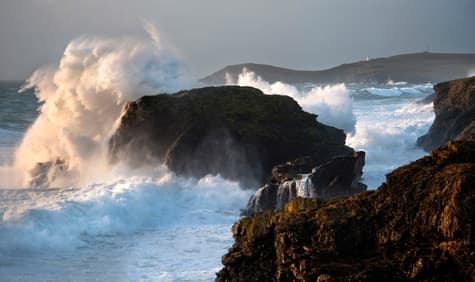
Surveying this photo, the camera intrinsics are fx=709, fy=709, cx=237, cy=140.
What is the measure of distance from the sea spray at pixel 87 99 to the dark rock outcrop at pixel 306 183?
27.4ft

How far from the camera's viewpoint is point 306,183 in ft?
61.4

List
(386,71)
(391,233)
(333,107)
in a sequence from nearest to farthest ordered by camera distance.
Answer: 1. (391,233)
2. (333,107)
3. (386,71)

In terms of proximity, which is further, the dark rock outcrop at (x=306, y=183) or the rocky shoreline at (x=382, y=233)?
the dark rock outcrop at (x=306, y=183)

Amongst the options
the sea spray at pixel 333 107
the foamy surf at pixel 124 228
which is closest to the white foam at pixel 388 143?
the sea spray at pixel 333 107

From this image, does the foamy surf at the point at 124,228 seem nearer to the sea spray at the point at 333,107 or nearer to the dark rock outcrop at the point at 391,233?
the dark rock outcrop at the point at 391,233

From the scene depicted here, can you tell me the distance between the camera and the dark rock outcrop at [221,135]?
2305cm

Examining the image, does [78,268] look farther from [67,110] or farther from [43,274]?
[67,110]

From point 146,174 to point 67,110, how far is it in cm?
766

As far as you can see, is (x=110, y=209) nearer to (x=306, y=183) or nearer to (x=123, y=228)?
(x=123, y=228)

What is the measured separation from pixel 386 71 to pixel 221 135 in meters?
141

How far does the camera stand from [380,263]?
29.0 ft

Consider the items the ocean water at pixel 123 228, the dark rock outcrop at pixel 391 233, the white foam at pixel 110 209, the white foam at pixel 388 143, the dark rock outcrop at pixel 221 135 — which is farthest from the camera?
the white foam at pixel 388 143

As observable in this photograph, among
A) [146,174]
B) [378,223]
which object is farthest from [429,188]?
[146,174]

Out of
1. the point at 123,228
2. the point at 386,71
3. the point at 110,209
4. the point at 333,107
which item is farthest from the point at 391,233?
the point at 386,71
